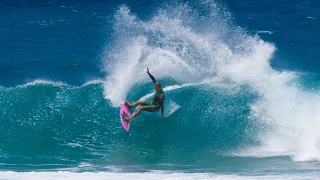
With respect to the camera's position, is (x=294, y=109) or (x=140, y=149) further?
(x=294, y=109)

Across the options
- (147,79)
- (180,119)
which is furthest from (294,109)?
(147,79)

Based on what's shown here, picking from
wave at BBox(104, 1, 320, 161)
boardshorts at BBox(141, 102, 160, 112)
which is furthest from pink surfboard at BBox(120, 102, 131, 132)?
wave at BBox(104, 1, 320, 161)

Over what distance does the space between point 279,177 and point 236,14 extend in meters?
15.3

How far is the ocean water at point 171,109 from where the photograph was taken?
13.9 metres

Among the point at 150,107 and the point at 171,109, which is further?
the point at 171,109

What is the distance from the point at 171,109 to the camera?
16859 millimetres

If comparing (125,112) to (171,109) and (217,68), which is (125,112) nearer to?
(171,109)

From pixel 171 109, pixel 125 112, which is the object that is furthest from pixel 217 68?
pixel 125 112

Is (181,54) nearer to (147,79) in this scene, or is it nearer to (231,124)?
(147,79)

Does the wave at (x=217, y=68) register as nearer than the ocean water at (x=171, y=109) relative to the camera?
No

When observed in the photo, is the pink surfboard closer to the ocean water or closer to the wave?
the ocean water

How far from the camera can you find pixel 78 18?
27797mm

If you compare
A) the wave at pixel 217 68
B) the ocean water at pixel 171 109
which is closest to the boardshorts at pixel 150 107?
the ocean water at pixel 171 109

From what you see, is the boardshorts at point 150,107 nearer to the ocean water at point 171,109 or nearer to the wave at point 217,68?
the ocean water at point 171,109
